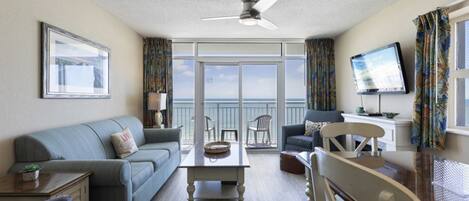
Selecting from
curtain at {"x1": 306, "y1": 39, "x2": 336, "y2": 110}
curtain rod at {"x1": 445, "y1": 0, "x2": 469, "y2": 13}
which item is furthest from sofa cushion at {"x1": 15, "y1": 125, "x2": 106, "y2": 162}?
curtain at {"x1": 306, "y1": 39, "x2": 336, "y2": 110}

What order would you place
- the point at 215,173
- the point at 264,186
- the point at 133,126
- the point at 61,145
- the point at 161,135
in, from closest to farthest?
the point at 61,145
the point at 215,173
the point at 264,186
the point at 133,126
the point at 161,135

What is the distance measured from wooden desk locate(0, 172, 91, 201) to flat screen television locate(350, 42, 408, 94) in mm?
3506

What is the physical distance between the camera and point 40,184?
1.81 meters

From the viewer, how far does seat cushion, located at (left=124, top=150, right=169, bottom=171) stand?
123 inches

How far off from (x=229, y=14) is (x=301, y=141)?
236 cm

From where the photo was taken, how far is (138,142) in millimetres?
4039

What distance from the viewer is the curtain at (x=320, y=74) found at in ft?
18.2

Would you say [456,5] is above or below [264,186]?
above

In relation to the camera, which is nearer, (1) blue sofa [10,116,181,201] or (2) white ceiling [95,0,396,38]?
(1) blue sofa [10,116,181,201]

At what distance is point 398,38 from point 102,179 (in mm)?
3750

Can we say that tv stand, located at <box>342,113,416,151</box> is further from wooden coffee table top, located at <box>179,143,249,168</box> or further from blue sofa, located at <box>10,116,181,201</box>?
blue sofa, located at <box>10,116,181,201</box>

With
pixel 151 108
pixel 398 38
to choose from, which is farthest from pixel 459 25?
pixel 151 108

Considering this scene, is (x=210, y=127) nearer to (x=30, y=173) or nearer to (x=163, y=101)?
(x=163, y=101)

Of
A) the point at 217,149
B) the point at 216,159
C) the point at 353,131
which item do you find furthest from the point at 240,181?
the point at 353,131
